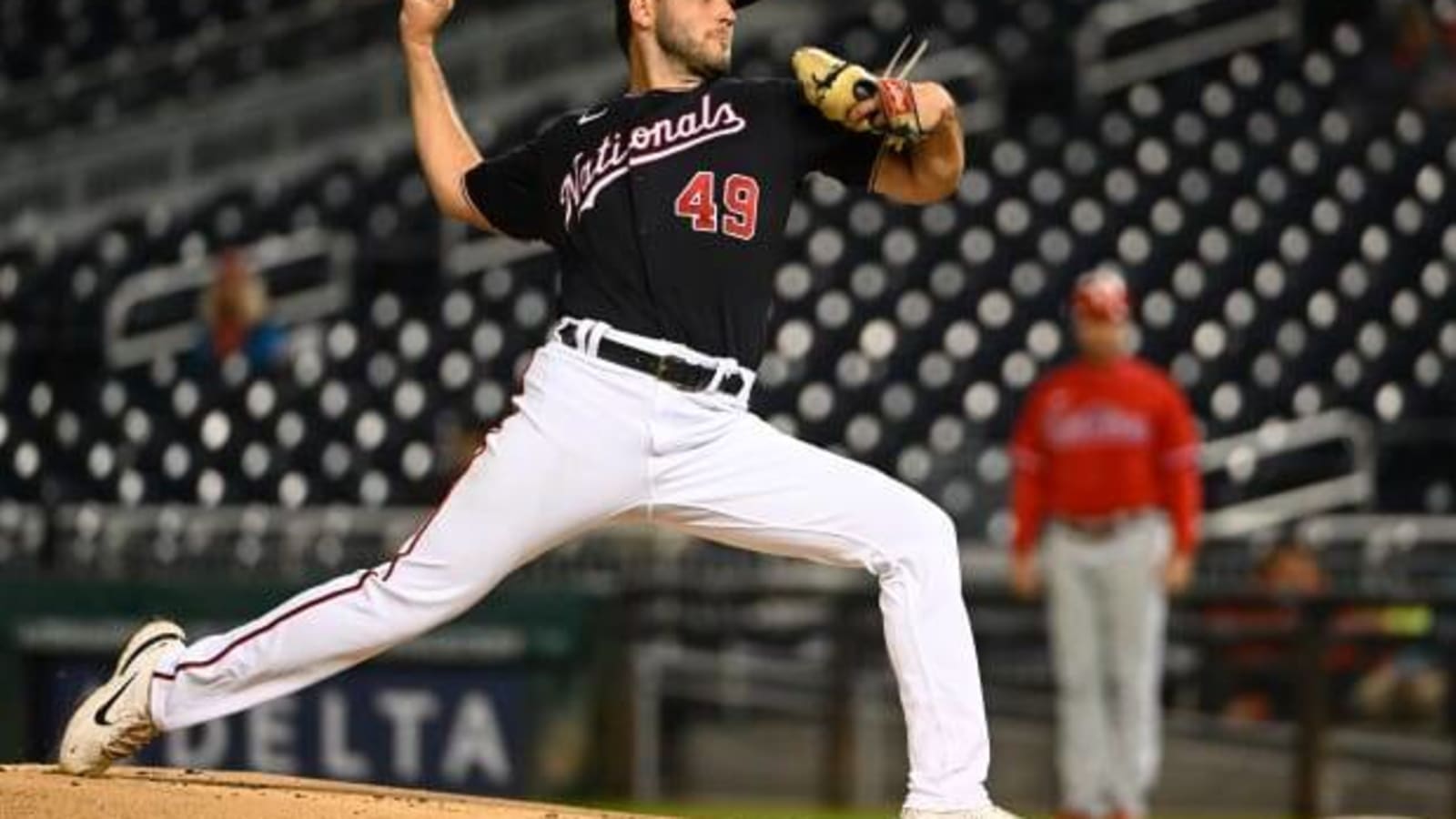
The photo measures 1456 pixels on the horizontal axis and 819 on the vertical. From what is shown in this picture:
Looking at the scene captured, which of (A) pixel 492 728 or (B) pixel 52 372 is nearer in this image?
(A) pixel 492 728

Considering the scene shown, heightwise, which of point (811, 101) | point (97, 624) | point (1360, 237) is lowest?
point (97, 624)

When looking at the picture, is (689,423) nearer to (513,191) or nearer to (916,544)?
(916,544)

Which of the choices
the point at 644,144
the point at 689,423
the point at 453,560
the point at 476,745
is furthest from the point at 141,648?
the point at 476,745

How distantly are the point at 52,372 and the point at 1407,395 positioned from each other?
6.42 metres

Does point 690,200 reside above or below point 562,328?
above

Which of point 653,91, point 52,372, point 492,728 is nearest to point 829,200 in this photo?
point 52,372

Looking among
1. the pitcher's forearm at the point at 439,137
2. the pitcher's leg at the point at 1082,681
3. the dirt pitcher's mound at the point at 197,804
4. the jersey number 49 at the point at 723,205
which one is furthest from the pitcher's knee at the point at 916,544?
the pitcher's leg at the point at 1082,681

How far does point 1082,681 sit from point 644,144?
485 cm

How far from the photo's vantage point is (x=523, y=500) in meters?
5.01

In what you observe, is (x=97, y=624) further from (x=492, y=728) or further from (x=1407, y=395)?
(x=1407, y=395)

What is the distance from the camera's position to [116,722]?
5289 millimetres

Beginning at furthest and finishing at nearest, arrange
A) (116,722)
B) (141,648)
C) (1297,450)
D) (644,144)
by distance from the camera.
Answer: (1297,450) < (141,648) < (116,722) < (644,144)

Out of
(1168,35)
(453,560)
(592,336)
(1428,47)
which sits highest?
(1168,35)

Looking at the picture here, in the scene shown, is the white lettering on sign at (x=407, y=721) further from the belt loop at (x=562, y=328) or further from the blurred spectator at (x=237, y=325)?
the belt loop at (x=562, y=328)
